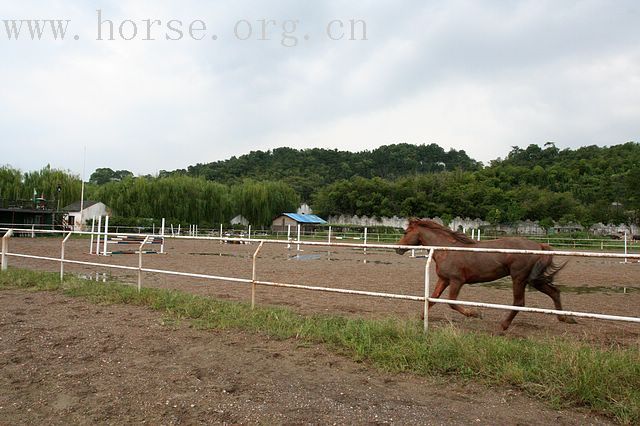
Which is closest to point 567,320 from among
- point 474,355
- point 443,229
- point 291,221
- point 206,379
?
point 443,229

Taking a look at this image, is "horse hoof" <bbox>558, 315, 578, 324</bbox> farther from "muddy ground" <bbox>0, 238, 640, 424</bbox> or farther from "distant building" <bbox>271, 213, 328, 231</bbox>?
"distant building" <bbox>271, 213, 328, 231</bbox>

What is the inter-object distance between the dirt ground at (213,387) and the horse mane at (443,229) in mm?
3200

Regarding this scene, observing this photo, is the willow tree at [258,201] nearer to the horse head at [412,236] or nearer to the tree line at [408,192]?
the tree line at [408,192]

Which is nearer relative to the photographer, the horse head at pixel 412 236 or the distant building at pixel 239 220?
the horse head at pixel 412 236

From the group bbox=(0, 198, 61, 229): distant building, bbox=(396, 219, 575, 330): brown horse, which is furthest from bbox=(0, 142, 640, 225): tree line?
bbox=(396, 219, 575, 330): brown horse

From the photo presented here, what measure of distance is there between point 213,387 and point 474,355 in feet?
7.17

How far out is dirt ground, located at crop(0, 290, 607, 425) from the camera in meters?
2.87

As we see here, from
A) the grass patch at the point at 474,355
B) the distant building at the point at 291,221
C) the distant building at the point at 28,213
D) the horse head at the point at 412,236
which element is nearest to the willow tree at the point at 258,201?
the distant building at the point at 291,221

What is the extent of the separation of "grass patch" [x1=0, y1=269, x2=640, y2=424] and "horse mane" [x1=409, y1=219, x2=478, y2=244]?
2190 mm

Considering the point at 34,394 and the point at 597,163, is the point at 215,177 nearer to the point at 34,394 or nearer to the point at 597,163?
the point at 597,163

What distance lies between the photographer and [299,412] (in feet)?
9.63

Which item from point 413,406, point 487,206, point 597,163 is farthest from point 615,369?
point 597,163

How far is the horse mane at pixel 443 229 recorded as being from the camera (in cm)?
654

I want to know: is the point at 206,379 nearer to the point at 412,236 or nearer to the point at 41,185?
the point at 412,236
